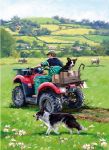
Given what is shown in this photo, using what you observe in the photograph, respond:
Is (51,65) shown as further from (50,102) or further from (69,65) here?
(50,102)

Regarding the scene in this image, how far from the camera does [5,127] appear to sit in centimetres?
1541

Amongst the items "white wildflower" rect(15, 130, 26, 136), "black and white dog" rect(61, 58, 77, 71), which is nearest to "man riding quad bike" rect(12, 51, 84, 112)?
"black and white dog" rect(61, 58, 77, 71)

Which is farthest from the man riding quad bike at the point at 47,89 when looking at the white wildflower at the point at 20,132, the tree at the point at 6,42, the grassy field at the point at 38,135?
the tree at the point at 6,42

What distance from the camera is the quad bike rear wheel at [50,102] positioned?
16750 millimetres

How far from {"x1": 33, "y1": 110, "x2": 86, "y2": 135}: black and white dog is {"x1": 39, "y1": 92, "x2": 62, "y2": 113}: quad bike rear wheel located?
2.31 metres

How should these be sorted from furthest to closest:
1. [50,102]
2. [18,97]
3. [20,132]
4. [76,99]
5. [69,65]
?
[18,97]
[76,99]
[69,65]
[50,102]
[20,132]

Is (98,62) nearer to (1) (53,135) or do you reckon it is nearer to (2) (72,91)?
(2) (72,91)

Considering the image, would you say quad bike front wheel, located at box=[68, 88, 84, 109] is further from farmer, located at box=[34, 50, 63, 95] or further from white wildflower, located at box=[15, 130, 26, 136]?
white wildflower, located at box=[15, 130, 26, 136]

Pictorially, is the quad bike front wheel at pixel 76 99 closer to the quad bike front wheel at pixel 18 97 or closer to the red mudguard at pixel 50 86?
the red mudguard at pixel 50 86

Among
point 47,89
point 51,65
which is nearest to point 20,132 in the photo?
point 47,89

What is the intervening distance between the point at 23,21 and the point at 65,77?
1746 cm

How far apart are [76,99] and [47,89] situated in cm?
142

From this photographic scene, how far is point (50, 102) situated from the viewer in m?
17.0

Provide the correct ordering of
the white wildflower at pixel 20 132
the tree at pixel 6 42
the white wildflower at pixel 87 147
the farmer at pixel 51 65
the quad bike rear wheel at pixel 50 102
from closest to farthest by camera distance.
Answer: the white wildflower at pixel 87 147 → the white wildflower at pixel 20 132 → the quad bike rear wheel at pixel 50 102 → the farmer at pixel 51 65 → the tree at pixel 6 42
